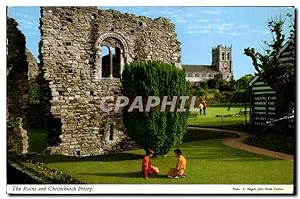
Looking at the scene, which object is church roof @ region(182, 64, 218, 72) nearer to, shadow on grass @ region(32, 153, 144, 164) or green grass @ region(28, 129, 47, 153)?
shadow on grass @ region(32, 153, 144, 164)

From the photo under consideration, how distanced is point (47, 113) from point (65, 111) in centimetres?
53

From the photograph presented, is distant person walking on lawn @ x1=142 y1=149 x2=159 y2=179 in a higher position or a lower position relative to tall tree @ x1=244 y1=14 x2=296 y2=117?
lower

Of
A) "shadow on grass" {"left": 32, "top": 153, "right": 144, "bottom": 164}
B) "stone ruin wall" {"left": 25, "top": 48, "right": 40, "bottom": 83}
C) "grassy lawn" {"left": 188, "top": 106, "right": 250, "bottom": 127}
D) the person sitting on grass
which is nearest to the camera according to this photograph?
the person sitting on grass

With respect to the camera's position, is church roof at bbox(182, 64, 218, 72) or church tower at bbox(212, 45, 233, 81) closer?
church tower at bbox(212, 45, 233, 81)

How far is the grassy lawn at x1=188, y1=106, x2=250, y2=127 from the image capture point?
14.4 metres

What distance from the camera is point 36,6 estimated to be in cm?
1398

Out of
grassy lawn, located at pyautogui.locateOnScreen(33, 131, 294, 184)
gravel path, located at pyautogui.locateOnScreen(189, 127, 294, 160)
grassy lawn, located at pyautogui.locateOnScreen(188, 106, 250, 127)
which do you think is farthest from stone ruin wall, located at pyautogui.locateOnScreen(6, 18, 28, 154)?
gravel path, located at pyautogui.locateOnScreen(189, 127, 294, 160)

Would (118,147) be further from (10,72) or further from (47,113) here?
(10,72)

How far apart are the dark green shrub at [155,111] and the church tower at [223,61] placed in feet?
3.38

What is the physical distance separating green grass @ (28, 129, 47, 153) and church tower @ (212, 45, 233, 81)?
17.8ft

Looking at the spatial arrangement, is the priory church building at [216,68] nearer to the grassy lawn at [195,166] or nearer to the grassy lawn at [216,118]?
the grassy lawn at [216,118]

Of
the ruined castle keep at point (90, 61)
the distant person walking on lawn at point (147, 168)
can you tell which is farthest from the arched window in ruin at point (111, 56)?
the distant person walking on lawn at point (147, 168)

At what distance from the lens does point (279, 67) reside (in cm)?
1420

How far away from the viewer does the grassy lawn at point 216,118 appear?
14.4m
